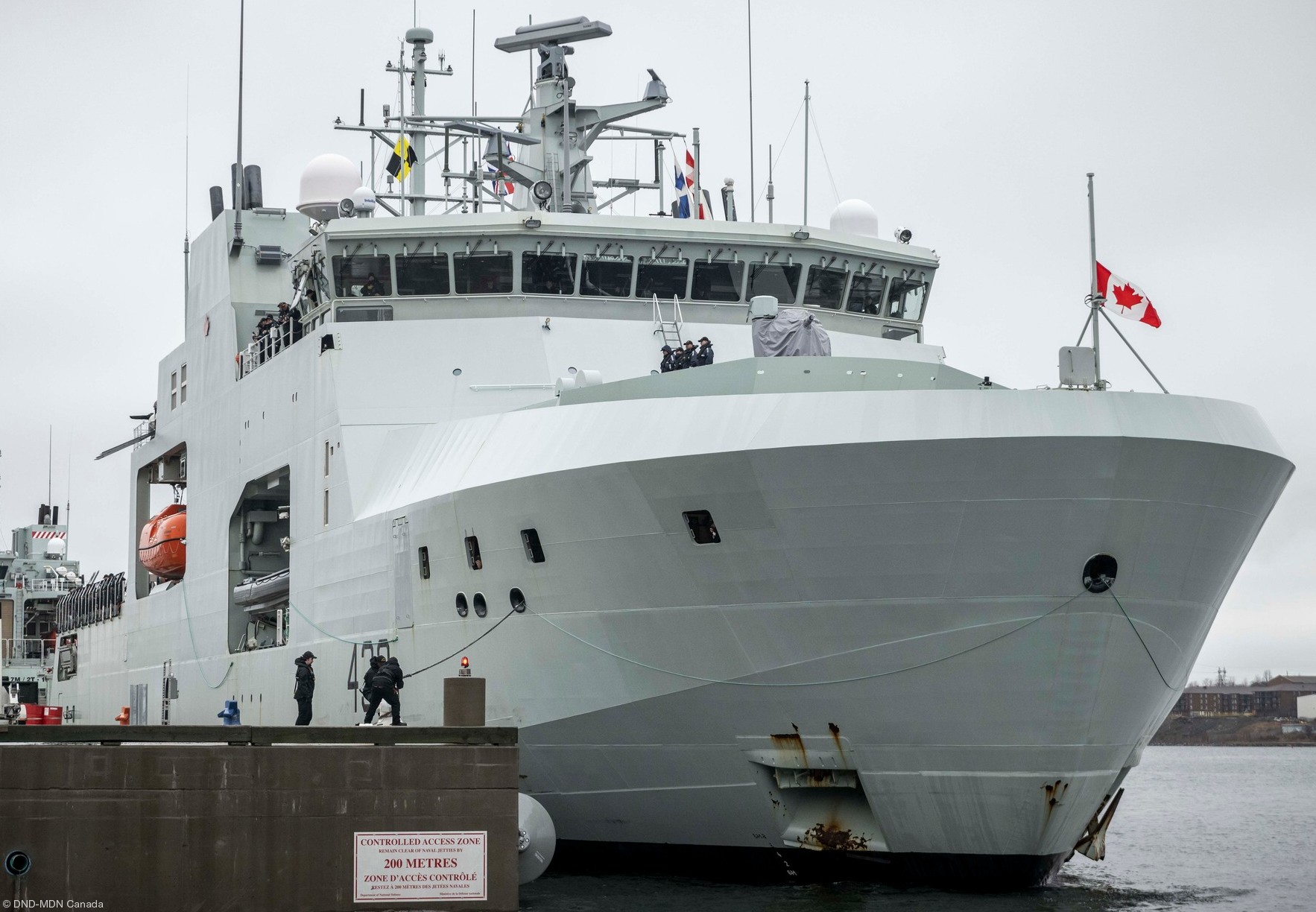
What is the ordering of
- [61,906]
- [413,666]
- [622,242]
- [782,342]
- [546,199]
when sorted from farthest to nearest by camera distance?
[546,199]
[622,242]
[413,666]
[782,342]
[61,906]

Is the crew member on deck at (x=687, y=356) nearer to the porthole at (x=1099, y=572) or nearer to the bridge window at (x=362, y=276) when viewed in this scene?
the bridge window at (x=362, y=276)

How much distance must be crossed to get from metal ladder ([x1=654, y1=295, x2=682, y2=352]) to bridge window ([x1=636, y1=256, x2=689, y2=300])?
5.1 inches

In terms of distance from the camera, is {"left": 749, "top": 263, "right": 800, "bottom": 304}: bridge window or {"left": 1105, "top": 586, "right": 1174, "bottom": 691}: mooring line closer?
{"left": 1105, "top": 586, "right": 1174, "bottom": 691}: mooring line

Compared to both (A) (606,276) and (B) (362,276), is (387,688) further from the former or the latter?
(A) (606,276)

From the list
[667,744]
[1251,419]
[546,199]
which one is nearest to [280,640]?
[546,199]

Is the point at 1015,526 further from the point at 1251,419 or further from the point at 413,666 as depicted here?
the point at 413,666

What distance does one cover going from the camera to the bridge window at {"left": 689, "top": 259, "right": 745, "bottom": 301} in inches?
764

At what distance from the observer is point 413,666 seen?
17.5 m

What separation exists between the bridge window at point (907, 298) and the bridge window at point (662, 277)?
2940 mm

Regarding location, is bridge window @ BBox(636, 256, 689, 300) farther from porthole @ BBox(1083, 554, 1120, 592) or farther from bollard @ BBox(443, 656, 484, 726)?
bollard @ BBox(443, 656, 484, 726)

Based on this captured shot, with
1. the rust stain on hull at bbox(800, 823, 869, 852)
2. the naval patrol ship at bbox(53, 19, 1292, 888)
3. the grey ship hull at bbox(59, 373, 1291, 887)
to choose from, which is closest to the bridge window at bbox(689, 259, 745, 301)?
the naval patrol ship at bbox(53, 19, 1292, 888)

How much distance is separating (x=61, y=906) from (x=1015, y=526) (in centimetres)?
787

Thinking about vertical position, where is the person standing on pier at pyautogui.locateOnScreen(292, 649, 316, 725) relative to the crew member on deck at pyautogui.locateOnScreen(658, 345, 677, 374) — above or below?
below

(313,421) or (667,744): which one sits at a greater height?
(313,421)
